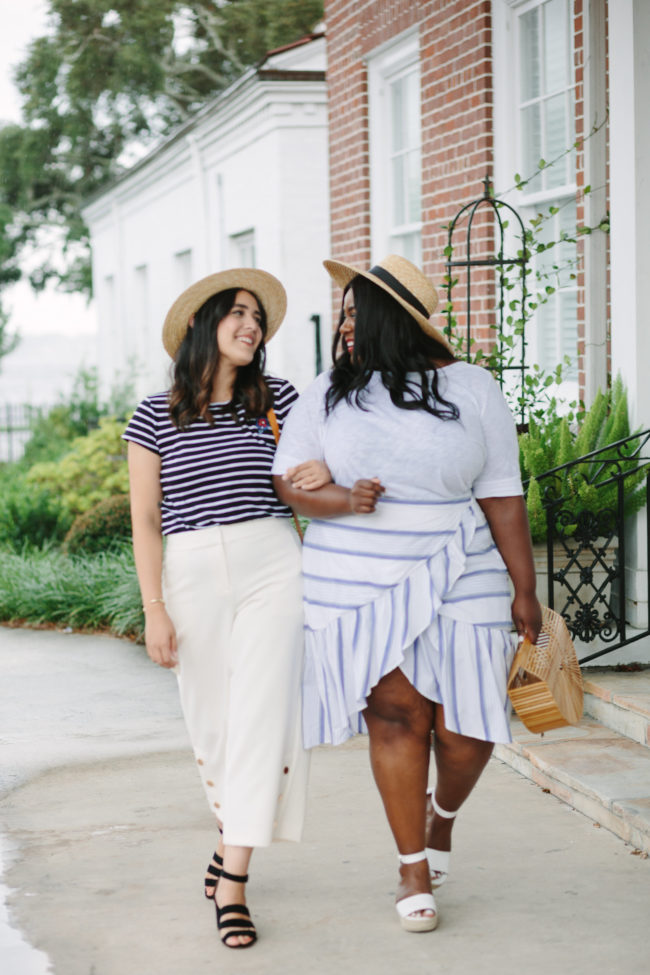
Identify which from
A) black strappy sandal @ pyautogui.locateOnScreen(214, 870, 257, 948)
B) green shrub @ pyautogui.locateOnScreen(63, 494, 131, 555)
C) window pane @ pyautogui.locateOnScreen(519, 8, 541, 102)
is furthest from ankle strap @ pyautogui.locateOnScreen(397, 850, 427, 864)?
green shrub @ pyautogui.locateOnScreen(63, 494, 131, 555)

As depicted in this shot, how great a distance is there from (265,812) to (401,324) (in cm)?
139

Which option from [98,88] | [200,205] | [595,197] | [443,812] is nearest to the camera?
[443,812]

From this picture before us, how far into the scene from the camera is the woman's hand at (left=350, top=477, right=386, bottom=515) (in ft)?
11.0

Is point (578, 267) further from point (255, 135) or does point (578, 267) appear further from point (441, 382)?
point (255, 135)

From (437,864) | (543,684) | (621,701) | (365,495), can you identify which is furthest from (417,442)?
(621,701)

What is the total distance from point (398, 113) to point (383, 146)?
0.81 feet

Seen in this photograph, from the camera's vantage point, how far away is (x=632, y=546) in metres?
5.86

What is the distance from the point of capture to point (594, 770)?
186 inches

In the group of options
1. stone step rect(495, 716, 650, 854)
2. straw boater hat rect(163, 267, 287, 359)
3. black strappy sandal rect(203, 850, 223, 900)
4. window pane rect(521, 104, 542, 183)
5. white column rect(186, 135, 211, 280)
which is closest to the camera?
straw boater hat rect(163, 267, 287, 359)

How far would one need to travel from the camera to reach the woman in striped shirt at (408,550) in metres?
3.45

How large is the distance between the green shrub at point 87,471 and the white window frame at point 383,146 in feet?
11.2

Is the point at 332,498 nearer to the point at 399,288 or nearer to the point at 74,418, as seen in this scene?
the point at 399,288

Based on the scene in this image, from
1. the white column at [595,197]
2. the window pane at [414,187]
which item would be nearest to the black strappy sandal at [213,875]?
the white column at [595,197]

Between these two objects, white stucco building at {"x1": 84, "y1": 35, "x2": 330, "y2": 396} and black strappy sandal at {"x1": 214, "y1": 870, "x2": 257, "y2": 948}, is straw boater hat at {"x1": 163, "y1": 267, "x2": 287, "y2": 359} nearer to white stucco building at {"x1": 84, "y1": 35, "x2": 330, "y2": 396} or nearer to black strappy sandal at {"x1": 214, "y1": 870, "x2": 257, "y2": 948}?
black strappy sandal at {"x1": 214, "y1": 870, "x2": 257, "y2": 948}
